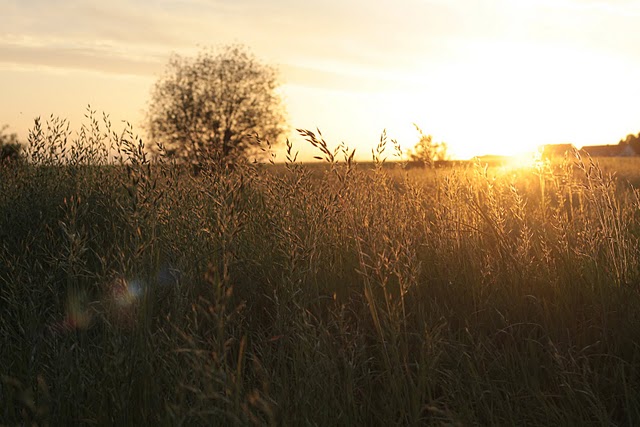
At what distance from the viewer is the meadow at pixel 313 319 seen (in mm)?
2074

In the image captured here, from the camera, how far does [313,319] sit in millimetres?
3035

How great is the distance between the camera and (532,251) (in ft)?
13.5

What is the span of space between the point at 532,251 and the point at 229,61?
25.6m

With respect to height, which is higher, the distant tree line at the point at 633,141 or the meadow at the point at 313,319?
the distant tree line at the point at 633,141

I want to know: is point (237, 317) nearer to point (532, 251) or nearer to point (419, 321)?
point (419, 321)

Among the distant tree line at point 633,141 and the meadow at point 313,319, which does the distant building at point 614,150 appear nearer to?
the distant tree line at point 633,141

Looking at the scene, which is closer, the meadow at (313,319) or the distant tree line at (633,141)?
the meadow at (313,319)

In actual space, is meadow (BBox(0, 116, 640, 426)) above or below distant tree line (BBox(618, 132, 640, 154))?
below

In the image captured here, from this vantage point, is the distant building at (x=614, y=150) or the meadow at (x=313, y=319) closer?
the meadow at (x=313, y=319)

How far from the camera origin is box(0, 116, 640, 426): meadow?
2074mm

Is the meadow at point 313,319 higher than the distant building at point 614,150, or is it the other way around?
→ the distant building at point 614,150

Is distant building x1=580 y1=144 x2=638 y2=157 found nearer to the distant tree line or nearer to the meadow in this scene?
the distant tree line

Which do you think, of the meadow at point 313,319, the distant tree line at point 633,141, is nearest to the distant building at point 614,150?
the distant tree line at point 633,141

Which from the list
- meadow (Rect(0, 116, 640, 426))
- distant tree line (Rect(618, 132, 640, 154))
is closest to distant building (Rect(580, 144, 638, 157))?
distant tree line (Rect(618, 132, 640, 154))
